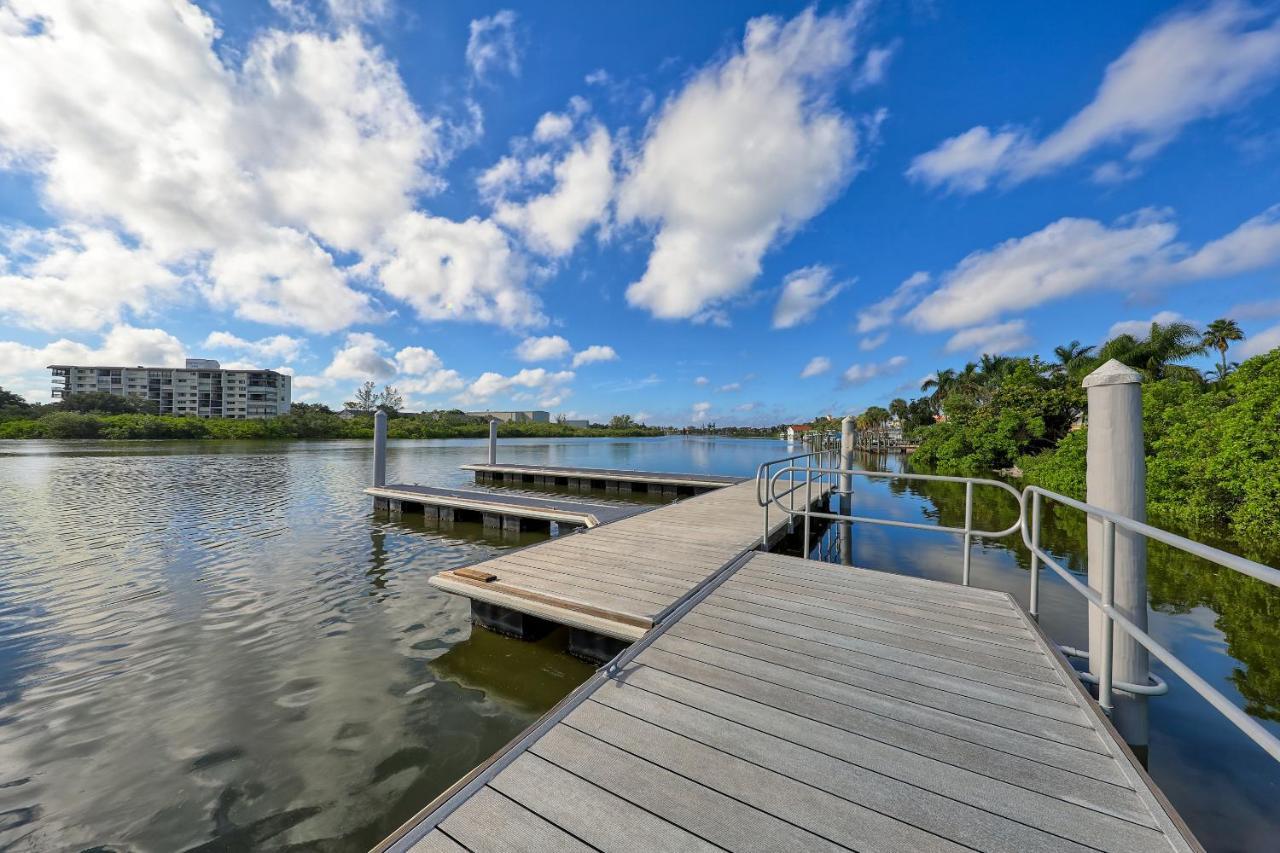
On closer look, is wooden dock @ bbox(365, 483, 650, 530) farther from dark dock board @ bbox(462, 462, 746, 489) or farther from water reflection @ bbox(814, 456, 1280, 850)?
water reflection @ bbox(814, 456, 1280, 850)

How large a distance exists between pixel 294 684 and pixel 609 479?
12063 millimetres

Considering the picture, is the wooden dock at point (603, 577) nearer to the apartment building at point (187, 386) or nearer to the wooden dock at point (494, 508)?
the wooden dock at point (494, 508)

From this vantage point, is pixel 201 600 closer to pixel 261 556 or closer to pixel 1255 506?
pixel 261 556

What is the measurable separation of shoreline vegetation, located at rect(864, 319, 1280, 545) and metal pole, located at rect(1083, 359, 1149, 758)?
7.96 ft

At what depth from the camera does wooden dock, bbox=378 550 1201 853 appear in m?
1.63

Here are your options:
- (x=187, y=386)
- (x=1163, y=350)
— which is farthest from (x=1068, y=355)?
(x=187, y=386)

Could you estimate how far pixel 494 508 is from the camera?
9906 millimetres

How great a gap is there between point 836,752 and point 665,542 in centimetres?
391

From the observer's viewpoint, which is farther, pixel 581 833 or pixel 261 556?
pixel 261 556

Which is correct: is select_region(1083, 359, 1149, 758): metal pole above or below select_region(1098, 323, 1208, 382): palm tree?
below

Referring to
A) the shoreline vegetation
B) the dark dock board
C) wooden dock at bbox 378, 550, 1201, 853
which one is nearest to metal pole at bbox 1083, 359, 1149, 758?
wooden dock at bbox 378, 550, 1201, 853

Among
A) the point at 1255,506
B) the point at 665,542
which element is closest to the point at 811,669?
the point at 665,542

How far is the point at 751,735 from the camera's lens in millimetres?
2158

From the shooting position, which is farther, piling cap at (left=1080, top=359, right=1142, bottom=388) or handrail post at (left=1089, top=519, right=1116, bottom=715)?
piling cap at (left=1080, top=359, right=1142, bottom=388)
